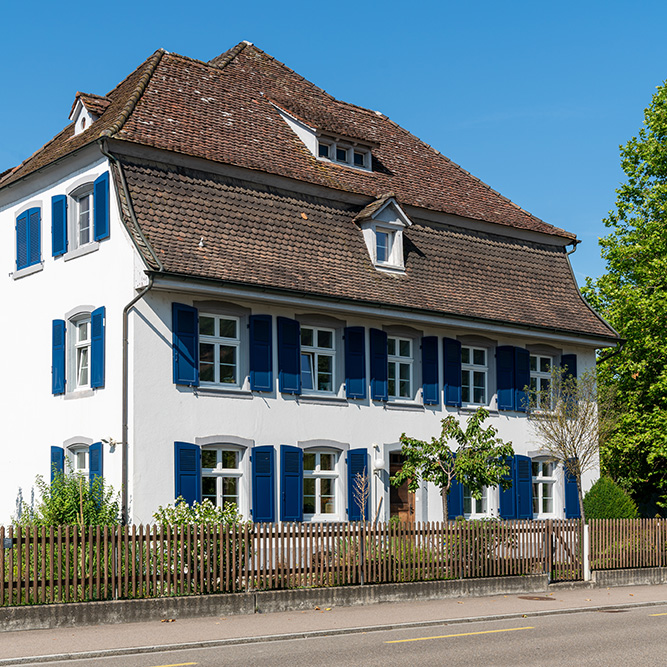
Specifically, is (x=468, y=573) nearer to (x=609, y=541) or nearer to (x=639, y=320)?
(x=609, y=541)

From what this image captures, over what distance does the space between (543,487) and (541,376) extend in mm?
2823

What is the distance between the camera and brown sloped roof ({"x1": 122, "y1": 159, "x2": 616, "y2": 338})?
2002cm

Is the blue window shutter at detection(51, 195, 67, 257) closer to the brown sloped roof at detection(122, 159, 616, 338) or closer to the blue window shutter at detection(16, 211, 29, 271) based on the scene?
the blue window shutter at detection(16, 211, 29, 271)

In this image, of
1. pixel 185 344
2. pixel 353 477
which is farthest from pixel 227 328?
pixel 353 477

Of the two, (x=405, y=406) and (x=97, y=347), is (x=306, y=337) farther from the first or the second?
(x=97, y=347)

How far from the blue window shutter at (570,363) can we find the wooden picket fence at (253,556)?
287 inches

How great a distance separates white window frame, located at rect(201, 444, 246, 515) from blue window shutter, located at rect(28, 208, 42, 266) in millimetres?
6203

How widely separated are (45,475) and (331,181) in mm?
9051

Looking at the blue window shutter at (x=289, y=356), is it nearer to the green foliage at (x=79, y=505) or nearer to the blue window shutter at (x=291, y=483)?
the blue window shutter at (x=291, y=483)

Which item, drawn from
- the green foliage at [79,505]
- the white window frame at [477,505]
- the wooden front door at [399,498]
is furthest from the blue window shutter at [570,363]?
the green foliage at [79,505]

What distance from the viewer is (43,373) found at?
21750 millimetres

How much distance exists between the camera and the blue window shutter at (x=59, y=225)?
2162cm

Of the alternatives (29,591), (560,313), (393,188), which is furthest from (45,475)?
(560,313)

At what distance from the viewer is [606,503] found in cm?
2545
